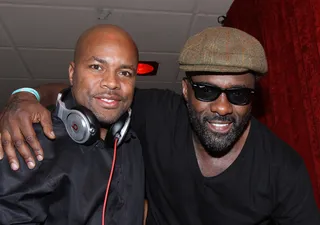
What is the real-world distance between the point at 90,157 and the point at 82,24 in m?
2.22

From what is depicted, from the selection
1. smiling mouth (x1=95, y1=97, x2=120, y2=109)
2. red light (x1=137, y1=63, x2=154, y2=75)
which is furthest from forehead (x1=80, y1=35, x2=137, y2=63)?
red light (x1=137, y1=63, x2=154, y2=75)

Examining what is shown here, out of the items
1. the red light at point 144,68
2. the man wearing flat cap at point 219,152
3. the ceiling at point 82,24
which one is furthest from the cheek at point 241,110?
the red light at point 144,68

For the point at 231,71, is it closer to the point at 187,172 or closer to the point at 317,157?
the point at 187,172

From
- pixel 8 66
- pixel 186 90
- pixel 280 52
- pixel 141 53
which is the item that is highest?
pixel 280 52

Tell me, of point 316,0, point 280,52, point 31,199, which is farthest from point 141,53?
point 31,199

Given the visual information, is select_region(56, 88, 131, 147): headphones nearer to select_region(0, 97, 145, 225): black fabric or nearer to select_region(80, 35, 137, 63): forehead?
select_region(0, 97, 145, 225): black fabric

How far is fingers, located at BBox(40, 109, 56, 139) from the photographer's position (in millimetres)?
1182

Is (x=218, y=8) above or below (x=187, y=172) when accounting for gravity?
above

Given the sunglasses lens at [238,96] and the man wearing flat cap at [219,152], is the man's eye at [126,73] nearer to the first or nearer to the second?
the man wearing flat cap at [219,152]

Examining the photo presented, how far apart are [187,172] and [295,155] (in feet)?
1.45

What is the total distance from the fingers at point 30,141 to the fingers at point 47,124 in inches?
1.5

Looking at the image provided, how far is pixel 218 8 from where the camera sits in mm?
2996

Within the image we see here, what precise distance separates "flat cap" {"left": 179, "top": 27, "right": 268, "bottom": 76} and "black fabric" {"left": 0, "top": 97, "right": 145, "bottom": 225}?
409 mm

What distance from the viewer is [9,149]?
3.72ft
